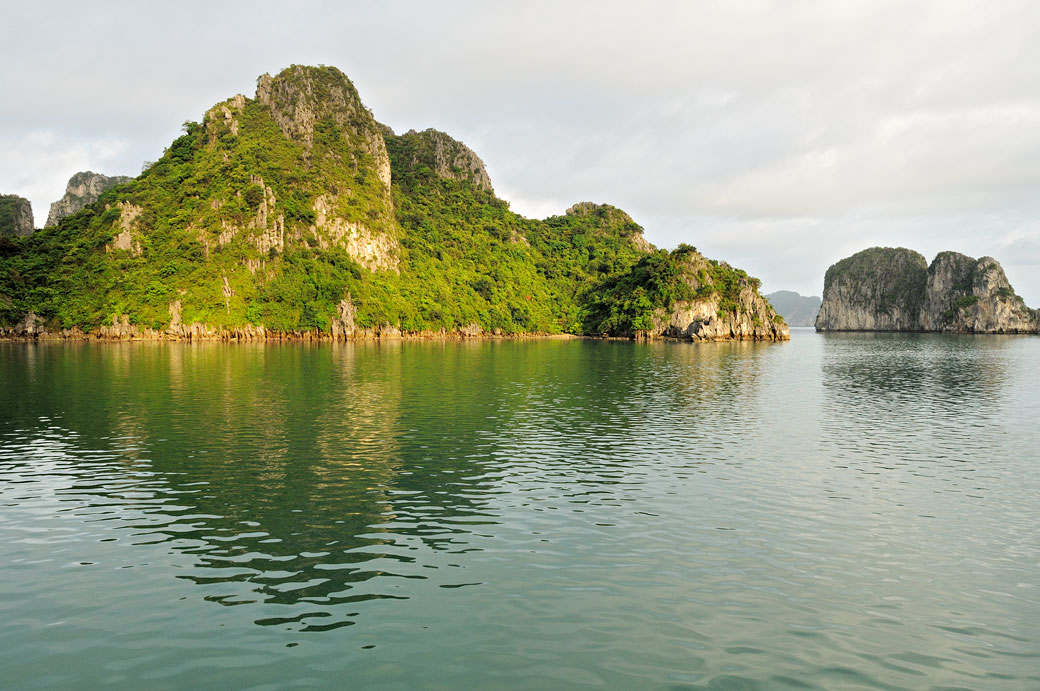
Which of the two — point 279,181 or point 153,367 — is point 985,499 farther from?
point 279,181

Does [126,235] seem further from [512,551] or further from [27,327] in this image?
[512,551]

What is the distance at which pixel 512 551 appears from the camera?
18.6 m

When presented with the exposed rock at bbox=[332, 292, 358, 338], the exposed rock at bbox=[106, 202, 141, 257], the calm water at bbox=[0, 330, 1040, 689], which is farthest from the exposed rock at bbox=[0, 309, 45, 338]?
the calm water at bbox=[0, 330, 1040, 689]

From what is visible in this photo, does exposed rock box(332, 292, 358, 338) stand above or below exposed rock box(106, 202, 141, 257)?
below

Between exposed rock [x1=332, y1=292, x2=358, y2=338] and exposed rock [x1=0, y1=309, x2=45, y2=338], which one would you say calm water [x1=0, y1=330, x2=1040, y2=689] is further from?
exposed rock [x1=0, y1=309, x2=45, y2=338]

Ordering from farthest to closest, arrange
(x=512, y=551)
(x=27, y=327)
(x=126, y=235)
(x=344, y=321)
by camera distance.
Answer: (x=344, y=321)
(x=126, y=235)
(x=27, y=327)
(x=512, y=551)

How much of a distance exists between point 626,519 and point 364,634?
11062mm

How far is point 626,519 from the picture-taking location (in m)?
21.7

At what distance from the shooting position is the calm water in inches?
495

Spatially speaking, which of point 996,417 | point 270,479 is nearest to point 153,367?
point 270,479

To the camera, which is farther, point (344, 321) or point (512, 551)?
point (344, 321)

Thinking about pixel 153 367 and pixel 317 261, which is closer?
pixel 153 367

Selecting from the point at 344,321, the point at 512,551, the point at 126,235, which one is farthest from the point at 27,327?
the point at 512,551

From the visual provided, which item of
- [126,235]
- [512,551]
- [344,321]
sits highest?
[126,235]
